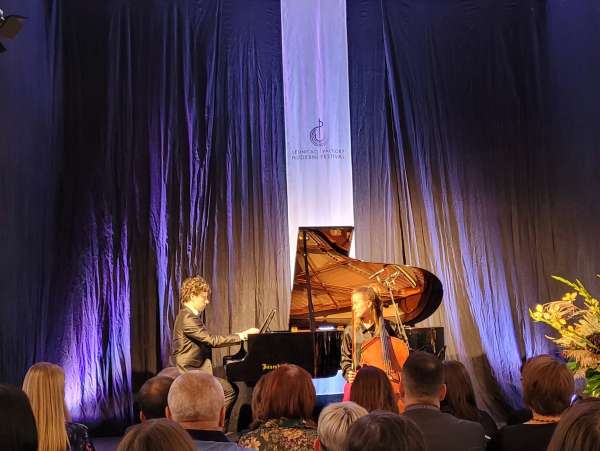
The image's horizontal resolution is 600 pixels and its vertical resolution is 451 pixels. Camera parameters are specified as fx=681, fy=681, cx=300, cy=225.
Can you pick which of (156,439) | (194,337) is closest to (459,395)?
(156,439)

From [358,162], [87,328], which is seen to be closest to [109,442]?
[87,328]

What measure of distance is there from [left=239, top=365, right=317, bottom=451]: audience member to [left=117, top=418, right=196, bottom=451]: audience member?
42.2 inches

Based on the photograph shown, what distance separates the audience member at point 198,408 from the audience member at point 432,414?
2.37ft

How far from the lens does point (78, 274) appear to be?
24.2 ft

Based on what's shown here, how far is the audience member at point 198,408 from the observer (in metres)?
2.52

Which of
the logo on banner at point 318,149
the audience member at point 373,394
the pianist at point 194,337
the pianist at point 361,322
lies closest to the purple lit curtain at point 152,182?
the logo on banner at point 318,149

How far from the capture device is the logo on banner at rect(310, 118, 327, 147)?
8.03 m

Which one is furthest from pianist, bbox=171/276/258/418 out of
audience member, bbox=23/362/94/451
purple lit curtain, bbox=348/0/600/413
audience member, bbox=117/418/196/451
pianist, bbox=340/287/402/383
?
audience member, bbox=117/418/196/451

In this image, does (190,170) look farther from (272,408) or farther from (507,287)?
(272,408)

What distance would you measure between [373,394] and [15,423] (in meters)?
1.62

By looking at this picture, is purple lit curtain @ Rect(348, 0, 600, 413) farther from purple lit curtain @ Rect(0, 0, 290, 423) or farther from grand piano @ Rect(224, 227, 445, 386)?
grand piano @ Rect(224, 227, 445, 386)

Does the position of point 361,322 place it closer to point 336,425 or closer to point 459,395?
point 459,395

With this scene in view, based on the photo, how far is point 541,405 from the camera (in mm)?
2832

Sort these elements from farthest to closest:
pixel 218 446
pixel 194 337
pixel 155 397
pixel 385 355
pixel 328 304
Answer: pixel 328 304 → pixel 194 337 → pixel 385 355 → pixel 155 397 → pixel 218 446
